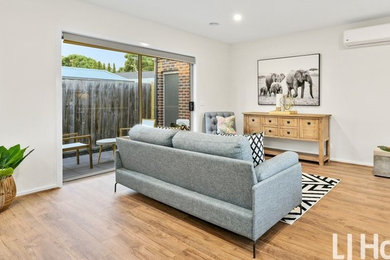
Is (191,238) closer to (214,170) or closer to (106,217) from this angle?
(214,170)

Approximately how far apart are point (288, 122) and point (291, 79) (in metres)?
0.95

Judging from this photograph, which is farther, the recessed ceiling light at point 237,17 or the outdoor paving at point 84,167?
the recessed ceiling light at point 237,17

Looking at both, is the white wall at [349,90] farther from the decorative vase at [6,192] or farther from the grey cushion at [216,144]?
the decorative vase at [6,192]

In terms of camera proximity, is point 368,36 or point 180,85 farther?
point 180,85

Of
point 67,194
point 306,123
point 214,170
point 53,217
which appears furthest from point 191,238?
point 306,123

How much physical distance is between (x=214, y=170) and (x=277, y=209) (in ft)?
2.01

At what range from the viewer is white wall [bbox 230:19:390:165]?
14.4 ft

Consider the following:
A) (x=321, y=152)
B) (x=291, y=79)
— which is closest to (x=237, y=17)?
(x=291, y=79)

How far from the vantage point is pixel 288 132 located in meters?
4.98

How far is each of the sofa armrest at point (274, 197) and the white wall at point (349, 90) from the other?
281 centimetres

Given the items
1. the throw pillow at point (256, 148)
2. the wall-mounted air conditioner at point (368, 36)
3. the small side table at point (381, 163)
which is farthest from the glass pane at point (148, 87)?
the small side table at point (381, 163)

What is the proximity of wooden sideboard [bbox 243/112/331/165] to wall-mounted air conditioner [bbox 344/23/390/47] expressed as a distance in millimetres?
1272

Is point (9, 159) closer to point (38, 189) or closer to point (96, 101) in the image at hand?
point (38, 189)

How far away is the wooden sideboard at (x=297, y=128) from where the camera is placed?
463 cm
